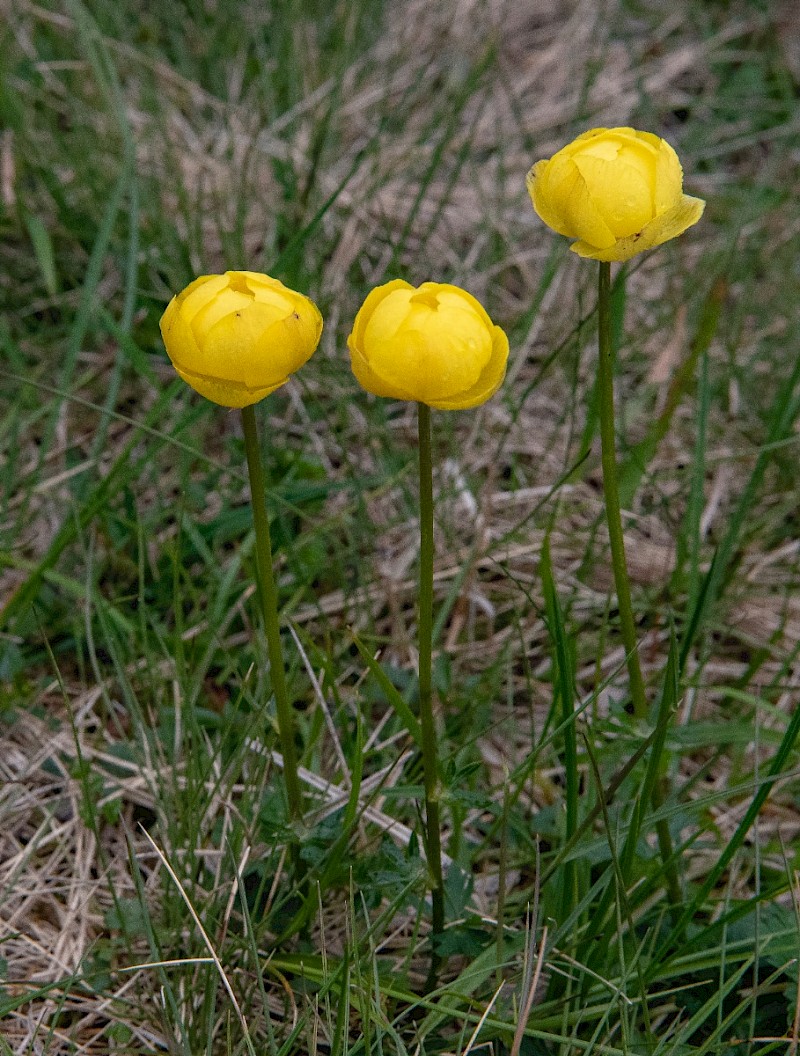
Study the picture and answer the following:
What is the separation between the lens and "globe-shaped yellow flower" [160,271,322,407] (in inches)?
44.4

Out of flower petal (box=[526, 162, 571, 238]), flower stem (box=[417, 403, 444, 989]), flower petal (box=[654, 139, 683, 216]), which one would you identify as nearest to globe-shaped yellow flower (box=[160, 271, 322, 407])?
flower stem (box=[417, 403, 444, 989])

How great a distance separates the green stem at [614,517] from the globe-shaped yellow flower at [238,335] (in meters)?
0.32

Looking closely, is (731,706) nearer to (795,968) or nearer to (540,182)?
(795,968)

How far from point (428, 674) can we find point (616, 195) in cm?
57

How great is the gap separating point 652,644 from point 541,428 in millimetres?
677

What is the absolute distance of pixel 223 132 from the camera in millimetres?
3166

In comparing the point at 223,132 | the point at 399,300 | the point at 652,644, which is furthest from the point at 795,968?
the point at 223,132

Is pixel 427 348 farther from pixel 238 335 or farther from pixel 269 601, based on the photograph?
pixel 269 601

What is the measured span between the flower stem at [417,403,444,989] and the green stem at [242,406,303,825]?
167mm

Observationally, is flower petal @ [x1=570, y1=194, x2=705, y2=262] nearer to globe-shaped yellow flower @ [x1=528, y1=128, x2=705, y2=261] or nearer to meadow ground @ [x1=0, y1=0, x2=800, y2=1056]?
globe-shaped yellow flower @ [x1=528, y1=128, x2=705, y2=261]

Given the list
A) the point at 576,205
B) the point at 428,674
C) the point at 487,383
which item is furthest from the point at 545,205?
the point at 428,674

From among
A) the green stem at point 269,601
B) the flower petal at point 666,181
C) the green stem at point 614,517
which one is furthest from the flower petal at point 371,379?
the flower petal at point 666,181

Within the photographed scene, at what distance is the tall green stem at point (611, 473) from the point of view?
1233 mm

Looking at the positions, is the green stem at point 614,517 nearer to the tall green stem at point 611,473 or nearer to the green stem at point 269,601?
the tall green stem at point 611,473
